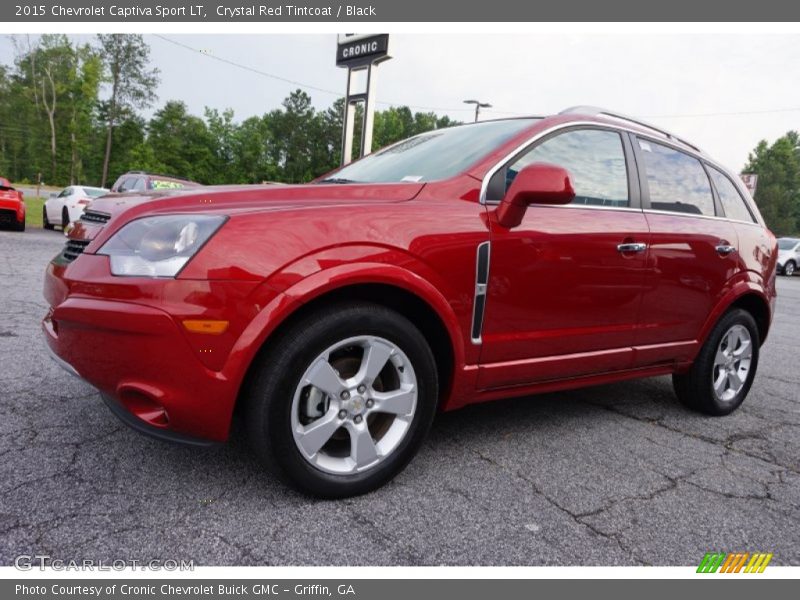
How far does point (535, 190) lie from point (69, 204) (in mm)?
15176

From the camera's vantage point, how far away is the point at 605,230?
281cm

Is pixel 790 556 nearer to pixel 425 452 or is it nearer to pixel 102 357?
pixel 425 452

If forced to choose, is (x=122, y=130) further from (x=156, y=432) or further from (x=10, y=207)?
(x=156, y=432)

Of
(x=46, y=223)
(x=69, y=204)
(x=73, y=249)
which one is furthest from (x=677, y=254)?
(x=46, y=223)

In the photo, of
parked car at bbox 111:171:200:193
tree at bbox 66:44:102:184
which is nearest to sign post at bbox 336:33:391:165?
parked car at bbox 111:171:200:193

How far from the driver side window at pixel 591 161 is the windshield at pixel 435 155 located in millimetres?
166

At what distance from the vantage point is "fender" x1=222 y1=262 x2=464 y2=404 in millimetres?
1909

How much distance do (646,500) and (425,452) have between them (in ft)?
3.20

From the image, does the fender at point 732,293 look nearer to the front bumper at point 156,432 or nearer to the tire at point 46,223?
the front bumper at point 156,432

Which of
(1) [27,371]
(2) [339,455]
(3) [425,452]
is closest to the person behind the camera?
(2) [339,455]

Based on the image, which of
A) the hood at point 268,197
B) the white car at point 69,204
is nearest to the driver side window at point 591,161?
the hood at point 268,197

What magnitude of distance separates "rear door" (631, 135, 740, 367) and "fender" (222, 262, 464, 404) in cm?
144

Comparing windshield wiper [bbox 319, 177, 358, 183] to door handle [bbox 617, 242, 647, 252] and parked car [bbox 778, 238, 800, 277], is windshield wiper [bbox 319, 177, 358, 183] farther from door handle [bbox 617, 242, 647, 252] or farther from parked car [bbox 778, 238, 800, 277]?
parked car [bbox 778, 238, 800, 277]

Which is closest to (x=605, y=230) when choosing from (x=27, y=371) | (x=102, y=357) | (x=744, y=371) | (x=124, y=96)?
(x=744, y=371)
